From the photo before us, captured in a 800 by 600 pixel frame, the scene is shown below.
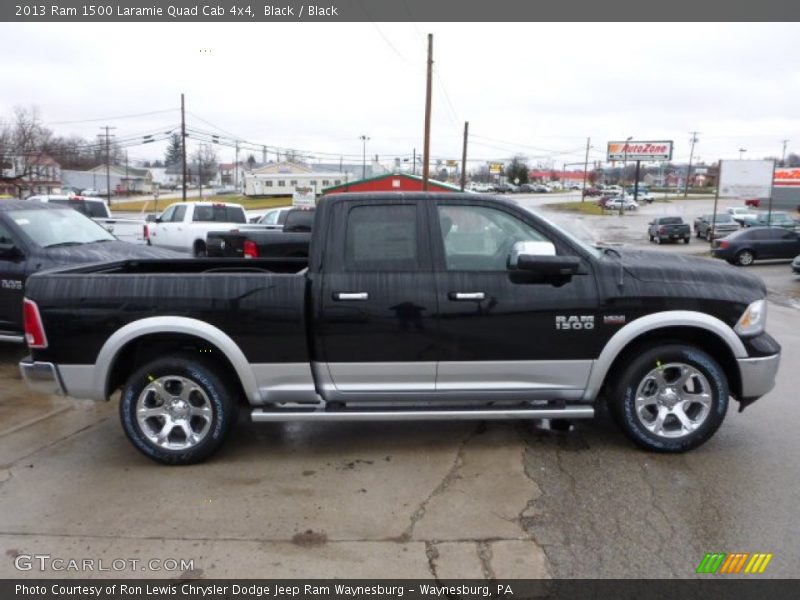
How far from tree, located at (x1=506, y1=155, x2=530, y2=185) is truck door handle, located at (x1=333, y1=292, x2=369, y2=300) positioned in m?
118

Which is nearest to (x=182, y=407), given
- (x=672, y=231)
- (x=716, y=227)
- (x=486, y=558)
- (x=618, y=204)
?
(x=486, y=558)

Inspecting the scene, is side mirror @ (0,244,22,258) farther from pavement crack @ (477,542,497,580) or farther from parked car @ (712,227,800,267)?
parked car @ (712,227,800,267)

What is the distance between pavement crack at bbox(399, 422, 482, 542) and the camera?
3.53m

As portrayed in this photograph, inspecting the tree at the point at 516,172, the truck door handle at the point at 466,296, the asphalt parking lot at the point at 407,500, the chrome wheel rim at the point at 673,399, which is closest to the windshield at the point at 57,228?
the asphalt parking lot at the point at 407,500

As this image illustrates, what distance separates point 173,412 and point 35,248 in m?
3.84

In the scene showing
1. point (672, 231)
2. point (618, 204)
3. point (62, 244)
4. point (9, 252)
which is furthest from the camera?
point (618, 204)

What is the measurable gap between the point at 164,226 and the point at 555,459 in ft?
53.2

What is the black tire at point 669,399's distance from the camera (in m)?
4.36

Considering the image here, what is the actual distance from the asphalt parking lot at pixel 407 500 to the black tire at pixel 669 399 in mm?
170

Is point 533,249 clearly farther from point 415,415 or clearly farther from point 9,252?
point 9,252

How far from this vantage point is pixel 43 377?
4.37m

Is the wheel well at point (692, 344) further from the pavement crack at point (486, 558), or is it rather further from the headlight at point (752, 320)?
the pavement crack at point (486, 558)

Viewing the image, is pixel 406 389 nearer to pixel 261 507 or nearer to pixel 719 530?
pixel 261 507

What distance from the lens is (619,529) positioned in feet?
11.5
